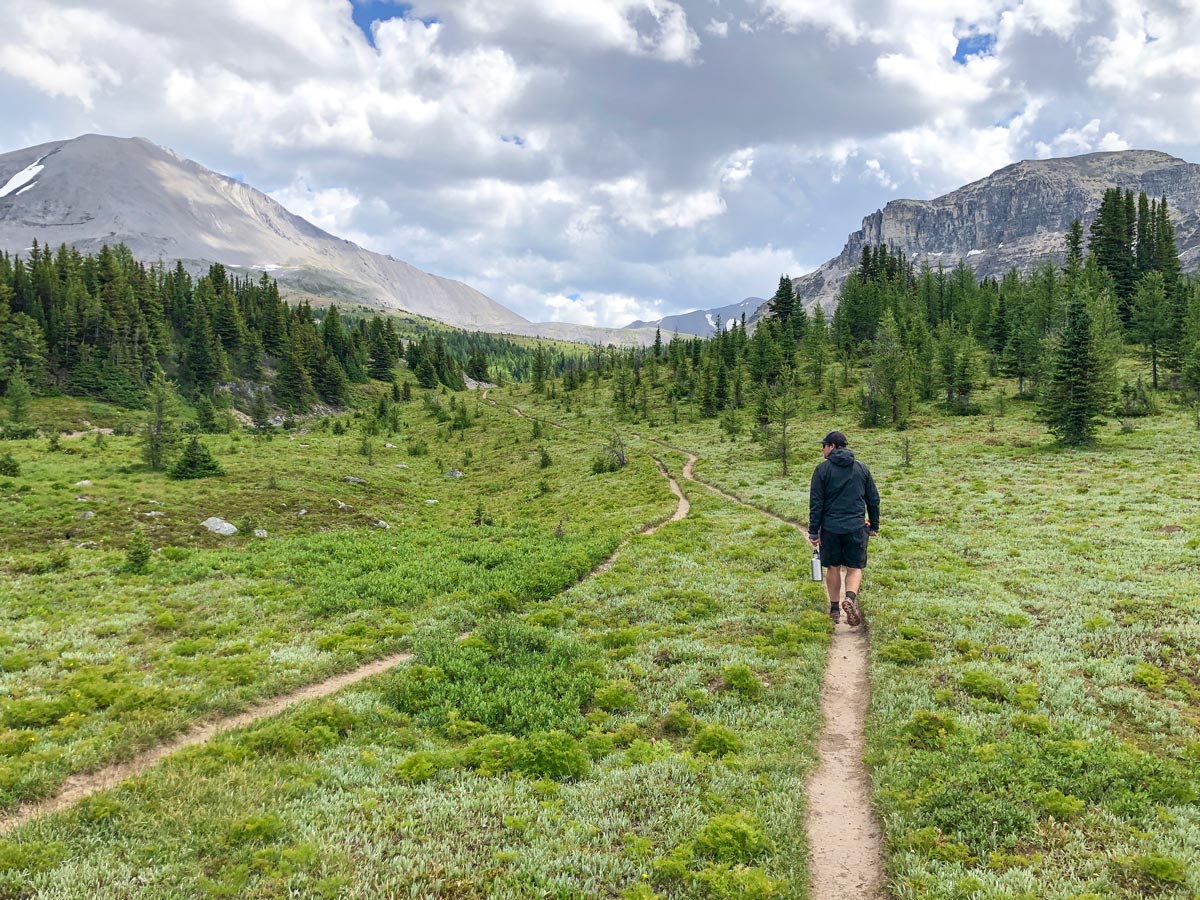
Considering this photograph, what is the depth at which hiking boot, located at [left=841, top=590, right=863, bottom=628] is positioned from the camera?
14672 mm

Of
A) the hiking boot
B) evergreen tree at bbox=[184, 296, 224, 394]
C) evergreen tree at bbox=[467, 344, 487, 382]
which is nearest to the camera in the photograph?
the hiking boot

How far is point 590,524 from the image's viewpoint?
101ft

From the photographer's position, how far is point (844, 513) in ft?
45.9

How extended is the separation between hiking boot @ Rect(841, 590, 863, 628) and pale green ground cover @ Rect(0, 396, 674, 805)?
930cm

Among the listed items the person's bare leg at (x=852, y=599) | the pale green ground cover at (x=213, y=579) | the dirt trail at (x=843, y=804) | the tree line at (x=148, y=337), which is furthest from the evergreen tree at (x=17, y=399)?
the dirt trail at (x=843, y=804)

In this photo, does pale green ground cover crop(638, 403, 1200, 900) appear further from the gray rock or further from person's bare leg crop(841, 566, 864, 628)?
the gray rock

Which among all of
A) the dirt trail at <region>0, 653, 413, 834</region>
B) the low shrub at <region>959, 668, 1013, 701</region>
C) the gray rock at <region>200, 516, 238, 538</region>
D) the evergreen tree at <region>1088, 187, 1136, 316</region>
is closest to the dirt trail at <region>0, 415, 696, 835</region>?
the dirt trail at <region>0, 653, 413, 834</region>

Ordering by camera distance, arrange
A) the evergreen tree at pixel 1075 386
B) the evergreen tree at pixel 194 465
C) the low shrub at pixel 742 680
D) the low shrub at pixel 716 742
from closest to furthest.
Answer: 1. the low shrub at pixel 716 742
2. the low shrub at pixel 742 680
3. the evergreen tree at pixel 194 465
4. the evergreen tree at pixel 1075 386

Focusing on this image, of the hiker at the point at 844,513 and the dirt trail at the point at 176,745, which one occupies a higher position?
the hiker at the point at 844,513

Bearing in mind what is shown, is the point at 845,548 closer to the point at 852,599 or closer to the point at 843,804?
the point at 852,599

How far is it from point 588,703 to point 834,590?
7.61 meters

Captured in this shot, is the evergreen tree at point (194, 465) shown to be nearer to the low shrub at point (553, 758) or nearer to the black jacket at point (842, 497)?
the low shrub at point (553, 758)

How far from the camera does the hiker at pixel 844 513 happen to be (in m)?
14.0

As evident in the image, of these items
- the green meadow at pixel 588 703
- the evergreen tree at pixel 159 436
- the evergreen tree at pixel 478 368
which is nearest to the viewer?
the green meadow at pixel 588 703
